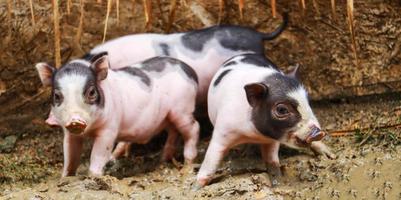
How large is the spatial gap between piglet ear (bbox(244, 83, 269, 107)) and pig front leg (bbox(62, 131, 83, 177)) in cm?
97

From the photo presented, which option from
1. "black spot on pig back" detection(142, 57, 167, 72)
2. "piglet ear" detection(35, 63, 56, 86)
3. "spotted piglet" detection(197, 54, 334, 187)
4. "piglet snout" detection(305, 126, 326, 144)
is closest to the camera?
"piglet snout" detection(305, 126, 326, 144)

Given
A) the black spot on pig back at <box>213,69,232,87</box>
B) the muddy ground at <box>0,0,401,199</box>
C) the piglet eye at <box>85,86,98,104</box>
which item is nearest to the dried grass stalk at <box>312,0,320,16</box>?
the muddy ground at <box>0,0,401,199</box>

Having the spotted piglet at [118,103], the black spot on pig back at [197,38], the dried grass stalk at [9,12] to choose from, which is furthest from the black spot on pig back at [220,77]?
the dried grass stalk at [9,12]

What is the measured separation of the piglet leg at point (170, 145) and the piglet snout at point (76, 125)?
2.91ft

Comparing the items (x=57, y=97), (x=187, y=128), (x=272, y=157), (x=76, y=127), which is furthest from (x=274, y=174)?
(x=57, y=97)

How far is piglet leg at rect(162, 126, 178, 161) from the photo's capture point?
503cm

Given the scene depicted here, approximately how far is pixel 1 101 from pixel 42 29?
0.49 m

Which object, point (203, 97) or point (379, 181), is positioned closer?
point (379, 181)

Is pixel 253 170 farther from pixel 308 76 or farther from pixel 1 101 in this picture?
pixel 1 101

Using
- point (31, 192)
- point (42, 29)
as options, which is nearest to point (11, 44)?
point (42, 29)

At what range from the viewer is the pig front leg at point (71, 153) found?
15.0 feet

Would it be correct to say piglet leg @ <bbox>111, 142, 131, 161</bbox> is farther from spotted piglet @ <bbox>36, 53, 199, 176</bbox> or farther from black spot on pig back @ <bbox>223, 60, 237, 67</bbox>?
black spot on pig back @ <bbox>223, 60, 237, 67</bbox>

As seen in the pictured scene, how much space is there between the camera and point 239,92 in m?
4.39

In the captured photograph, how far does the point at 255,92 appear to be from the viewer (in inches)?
164
